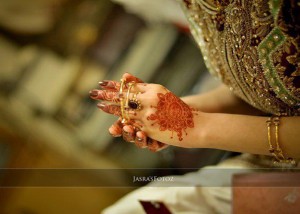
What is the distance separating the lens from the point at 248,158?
0.83 m

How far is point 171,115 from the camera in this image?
0.55m

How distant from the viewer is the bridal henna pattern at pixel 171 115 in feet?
1.79

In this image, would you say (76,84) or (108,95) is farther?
(76,84)

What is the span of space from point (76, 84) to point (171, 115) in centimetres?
51

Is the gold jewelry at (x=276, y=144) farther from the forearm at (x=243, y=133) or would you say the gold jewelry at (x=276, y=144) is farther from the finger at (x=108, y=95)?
the finger at (x=108, y=95)

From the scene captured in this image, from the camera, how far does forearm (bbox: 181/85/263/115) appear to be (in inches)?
29.7

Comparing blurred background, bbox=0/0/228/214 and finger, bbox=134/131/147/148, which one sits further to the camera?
blurred background, bbox=0/0/228/214

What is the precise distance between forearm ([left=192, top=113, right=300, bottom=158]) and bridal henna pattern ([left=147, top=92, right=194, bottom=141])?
0.07 ft

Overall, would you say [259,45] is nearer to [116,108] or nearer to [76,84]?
[116,108]

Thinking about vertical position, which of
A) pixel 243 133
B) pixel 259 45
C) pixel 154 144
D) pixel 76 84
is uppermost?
pixel 259 45

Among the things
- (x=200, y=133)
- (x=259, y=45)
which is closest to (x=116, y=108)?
(x=200, y=133)

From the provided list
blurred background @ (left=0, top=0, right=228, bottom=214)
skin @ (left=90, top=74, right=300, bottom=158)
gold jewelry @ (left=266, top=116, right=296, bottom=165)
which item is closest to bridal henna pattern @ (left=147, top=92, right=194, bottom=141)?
skin @ (left=90, top=74, right=300, bottom=158)

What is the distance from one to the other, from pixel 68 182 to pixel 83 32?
0.51 meters

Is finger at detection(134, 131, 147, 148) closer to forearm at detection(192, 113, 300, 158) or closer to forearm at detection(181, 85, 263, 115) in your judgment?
forearm at detection(192, 113, 300, 158)
